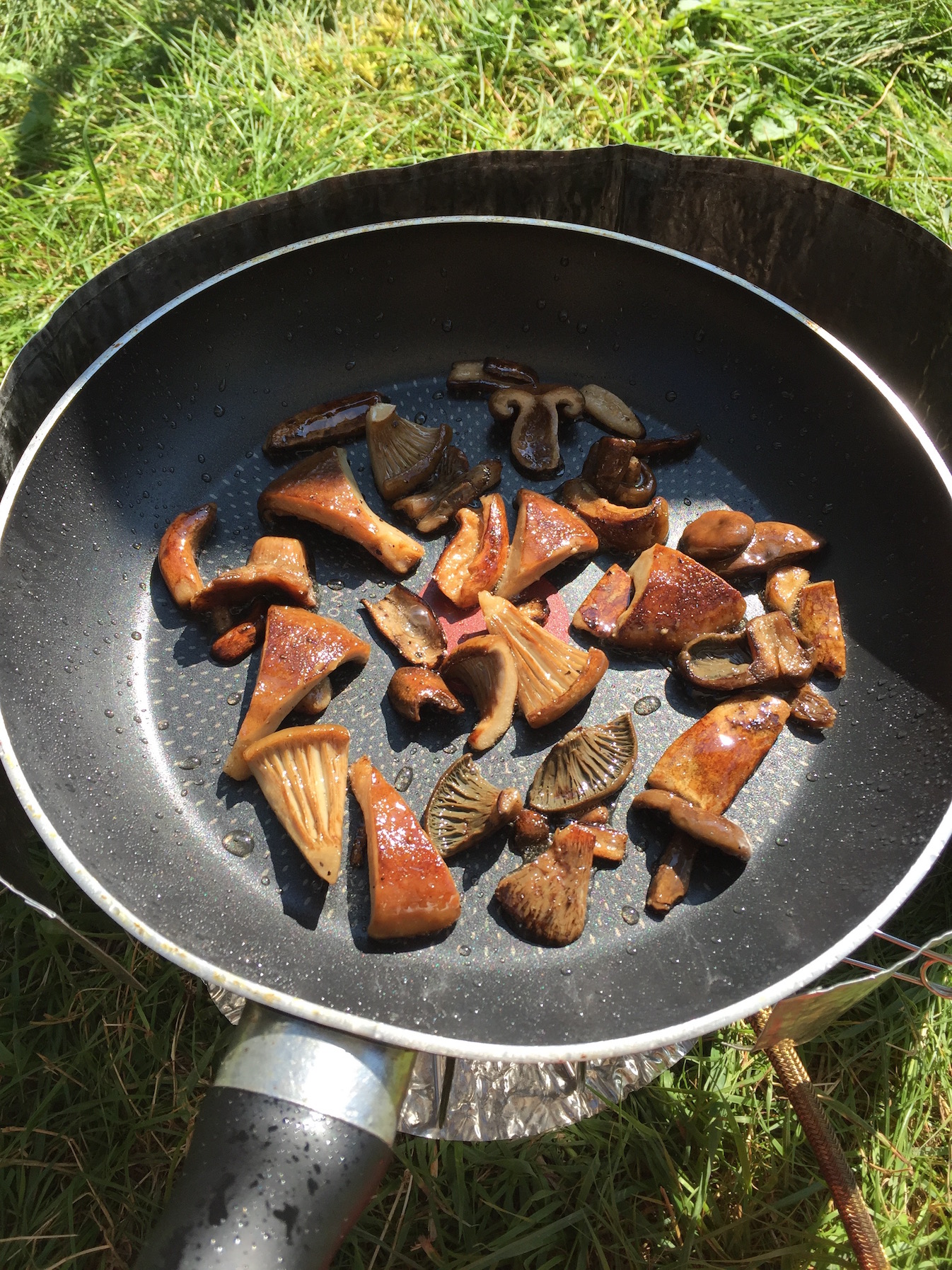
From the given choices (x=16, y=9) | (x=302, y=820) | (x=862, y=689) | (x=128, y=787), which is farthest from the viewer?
(x=16, y=9)

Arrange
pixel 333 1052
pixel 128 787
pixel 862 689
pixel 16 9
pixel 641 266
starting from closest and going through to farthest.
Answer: pixel 333 1052 < pixel 128 787 < pixel 862 689 < pixel 641 266 < pixel 16 9

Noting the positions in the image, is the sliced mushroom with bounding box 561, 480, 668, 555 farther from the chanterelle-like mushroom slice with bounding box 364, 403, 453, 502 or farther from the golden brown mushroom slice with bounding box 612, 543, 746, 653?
the chanterelle-like mushroom slice with bounding box 364, 403, 453, 502

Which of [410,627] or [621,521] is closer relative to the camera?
[410,627]

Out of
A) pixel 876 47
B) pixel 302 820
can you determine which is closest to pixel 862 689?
pixel 302 820

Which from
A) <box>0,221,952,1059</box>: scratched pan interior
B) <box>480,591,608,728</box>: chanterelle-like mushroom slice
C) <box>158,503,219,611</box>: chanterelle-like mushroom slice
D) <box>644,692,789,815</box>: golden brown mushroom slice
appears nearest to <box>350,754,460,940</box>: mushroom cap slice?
<box>0,221,952,1059</box>: scratched pan interior

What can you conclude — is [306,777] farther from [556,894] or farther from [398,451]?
[398,451]

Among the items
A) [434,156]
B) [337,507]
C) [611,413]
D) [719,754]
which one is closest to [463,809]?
[719,754]

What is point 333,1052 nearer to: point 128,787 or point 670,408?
point 128,787
